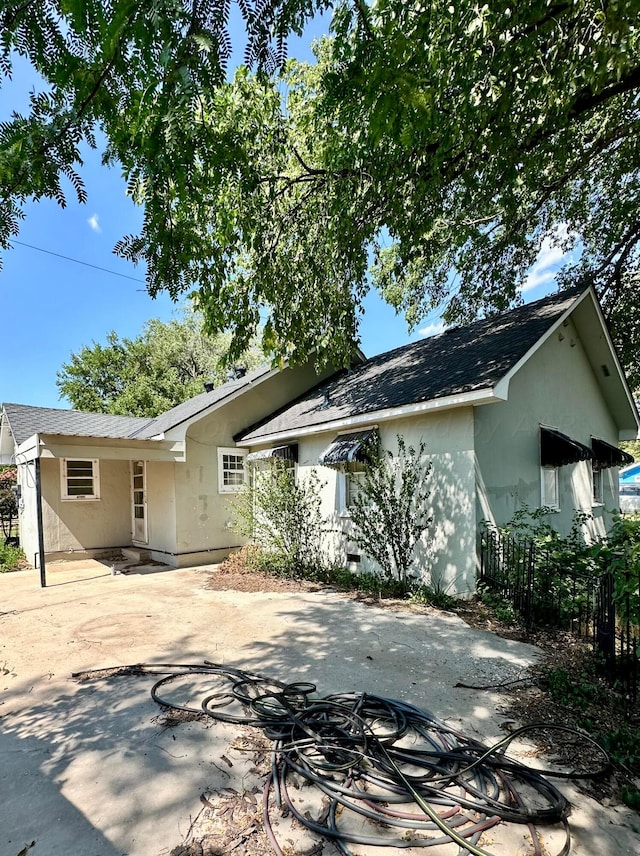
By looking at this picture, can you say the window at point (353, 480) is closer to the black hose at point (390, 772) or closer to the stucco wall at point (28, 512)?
the black hose at point (390, 772)

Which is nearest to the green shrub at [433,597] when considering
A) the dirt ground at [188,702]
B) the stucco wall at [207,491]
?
the dirt ground at [188,702]

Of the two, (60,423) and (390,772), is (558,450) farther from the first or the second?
(60,423)

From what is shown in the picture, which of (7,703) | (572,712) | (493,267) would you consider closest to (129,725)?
(7,703)

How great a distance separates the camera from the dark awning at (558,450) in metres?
8.30

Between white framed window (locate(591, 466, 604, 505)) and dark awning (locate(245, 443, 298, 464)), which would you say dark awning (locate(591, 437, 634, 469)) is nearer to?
white framed window (locate(591, 466, 604, 505))

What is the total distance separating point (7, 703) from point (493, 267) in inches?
462

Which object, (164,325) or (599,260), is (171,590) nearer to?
(599,260)

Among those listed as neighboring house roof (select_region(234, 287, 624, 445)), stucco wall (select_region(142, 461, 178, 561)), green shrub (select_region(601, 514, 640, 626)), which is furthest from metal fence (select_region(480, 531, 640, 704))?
stucco wall (select_region(142, 461, 178, 561))

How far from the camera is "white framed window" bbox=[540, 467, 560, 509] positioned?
348 inches

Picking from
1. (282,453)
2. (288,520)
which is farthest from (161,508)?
(288,520)

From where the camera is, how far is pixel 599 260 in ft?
35.9

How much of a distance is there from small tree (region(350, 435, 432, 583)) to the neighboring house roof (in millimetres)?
1140

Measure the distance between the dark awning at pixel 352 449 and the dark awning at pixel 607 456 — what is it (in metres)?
5.86

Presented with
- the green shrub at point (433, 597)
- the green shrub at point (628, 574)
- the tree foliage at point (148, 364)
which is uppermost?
the tree foliage at point (148, 364)
